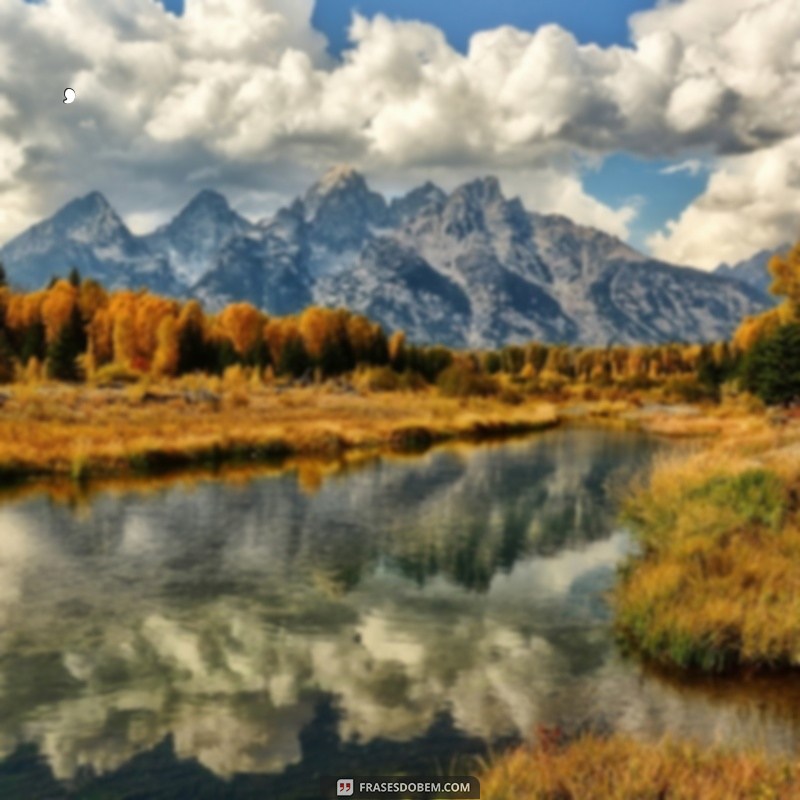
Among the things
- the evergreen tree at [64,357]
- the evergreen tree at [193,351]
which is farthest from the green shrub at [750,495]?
the evergreen tree at [193,351]

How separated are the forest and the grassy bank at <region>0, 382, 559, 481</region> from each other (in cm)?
2015

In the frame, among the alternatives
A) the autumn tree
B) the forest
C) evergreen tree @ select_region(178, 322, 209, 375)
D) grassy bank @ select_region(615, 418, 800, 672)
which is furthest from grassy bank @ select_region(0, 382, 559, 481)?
the autumn tree

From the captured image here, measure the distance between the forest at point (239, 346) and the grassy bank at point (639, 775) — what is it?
68213mm

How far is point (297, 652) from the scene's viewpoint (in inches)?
658

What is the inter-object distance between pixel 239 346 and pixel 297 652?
130m

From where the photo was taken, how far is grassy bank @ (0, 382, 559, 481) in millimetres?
40500

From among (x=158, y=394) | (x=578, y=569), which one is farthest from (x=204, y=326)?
(x=578, y=569)

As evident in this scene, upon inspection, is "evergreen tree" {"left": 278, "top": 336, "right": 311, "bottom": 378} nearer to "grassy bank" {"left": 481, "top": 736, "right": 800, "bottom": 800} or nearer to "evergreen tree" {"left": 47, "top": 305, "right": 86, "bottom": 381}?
"evergreen tree" {"left": 47, "top": 305, "right": 86, "bottom": 381}

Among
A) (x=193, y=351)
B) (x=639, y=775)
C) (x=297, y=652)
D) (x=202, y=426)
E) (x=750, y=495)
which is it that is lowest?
(x=297, y=652)

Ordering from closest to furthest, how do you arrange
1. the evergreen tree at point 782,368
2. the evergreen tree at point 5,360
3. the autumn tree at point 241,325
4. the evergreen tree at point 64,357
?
the evergreen tree at point 782,368 → the evergreen tree at point 5,360 → the evergreen tree at point 64,357 → the autumn tree at point 241,325

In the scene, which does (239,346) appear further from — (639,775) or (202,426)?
(639,775)

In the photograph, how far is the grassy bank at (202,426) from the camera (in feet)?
133

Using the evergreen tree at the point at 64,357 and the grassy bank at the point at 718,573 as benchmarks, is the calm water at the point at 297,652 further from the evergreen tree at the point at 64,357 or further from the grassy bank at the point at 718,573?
the evergreen tree at the point at 64,357

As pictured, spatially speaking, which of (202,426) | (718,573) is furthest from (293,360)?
(718,573)
